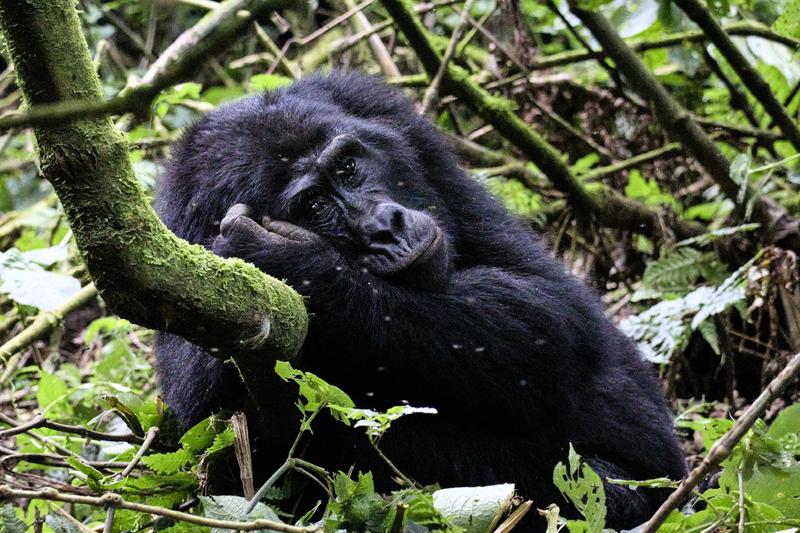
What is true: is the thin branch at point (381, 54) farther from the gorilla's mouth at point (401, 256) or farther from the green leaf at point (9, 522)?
the green leaf at point (9, 522)

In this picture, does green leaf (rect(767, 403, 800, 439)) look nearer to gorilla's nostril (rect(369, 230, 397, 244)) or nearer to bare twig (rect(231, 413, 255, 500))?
gorilla's nostril (rect(369, 230, 397, 244))

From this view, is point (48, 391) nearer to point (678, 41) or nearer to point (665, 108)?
point (665, 108)

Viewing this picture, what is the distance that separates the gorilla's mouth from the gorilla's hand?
4.9 inches

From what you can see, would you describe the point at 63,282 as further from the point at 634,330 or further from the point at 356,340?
the point at 634,330

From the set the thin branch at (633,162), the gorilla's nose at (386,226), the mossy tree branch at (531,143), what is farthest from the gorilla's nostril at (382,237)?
the thin branch at (633,162)

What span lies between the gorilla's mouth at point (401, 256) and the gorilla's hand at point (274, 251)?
0.41 feet

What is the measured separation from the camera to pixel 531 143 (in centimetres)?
447

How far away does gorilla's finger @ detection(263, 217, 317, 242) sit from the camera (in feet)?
8.52

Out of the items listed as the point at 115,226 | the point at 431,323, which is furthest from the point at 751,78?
the point at 115,226

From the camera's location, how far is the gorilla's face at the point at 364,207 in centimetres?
260

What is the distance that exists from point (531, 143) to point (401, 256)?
206 centimetres

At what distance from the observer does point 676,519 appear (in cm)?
197

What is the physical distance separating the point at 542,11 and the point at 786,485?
13.7 feet

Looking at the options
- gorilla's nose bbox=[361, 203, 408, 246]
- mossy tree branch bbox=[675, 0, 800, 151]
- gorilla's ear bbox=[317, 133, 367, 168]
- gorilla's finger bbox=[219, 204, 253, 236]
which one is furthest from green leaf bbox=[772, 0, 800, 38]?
gorilla's finger bbox=[219, 204, 253, 236]
